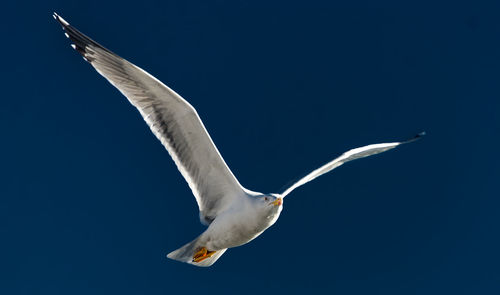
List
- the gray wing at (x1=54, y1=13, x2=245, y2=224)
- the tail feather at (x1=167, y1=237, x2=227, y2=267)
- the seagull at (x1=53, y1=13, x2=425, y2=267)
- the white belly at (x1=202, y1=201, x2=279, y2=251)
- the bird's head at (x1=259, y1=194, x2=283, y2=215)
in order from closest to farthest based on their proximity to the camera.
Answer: the bird's head at (x1=259, y1=194, x2=283, y2=215) → the white belly at (x1=202, y1=201, x2=279, y2=251) → the seagull at (x1=53, y1=13, x2=425, y2=267) → the gray wing at (x1=54, y1=13, x2=245, y2=224) → the tail feather at (x1=167, y1=237, x2=227, y2=267)

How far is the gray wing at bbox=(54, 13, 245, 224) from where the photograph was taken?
7195 millimetres

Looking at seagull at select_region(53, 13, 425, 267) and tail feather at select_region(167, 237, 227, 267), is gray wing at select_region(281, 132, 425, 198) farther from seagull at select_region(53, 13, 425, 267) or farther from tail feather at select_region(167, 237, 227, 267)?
tail feather at select_region(167, 237, 227, 267)

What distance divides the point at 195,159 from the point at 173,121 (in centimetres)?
47

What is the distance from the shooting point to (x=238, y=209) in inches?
280

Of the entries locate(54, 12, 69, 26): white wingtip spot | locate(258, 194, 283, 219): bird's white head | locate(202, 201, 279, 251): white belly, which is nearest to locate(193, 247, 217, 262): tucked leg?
locate(202, 201, 279, 251): white belly

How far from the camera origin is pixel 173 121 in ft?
24.0

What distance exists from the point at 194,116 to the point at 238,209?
3.31 ft

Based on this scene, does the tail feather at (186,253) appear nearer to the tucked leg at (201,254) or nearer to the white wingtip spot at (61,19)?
the tucked leg at (201,254)

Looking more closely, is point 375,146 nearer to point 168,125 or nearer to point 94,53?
point 168,125

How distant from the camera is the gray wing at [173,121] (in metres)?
7.20

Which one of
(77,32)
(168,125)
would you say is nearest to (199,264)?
(168,125)

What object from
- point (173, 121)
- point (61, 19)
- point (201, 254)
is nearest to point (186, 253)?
point (201, 254)

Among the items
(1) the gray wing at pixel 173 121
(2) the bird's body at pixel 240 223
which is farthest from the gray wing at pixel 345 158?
(1) the gray wing at pixel 173 121

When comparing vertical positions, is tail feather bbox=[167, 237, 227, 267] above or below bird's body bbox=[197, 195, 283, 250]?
below
